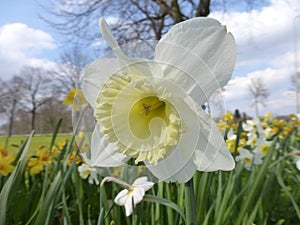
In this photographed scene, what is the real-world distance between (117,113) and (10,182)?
38 cm

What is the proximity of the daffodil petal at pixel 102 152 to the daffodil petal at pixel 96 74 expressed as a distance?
0.18 feet

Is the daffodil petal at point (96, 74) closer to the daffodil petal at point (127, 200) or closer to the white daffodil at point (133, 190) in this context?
the white daffodil at point (133, 190)

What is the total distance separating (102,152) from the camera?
48 cm

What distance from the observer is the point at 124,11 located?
912cm

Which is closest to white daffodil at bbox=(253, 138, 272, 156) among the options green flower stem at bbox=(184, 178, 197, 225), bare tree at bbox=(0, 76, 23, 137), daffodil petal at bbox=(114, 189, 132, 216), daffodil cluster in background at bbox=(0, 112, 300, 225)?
daffodil cluster in background at bbox=(0, 112, 300, 225)

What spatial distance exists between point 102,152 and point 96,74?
110 millimetres

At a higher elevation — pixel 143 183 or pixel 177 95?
pixel 177 95

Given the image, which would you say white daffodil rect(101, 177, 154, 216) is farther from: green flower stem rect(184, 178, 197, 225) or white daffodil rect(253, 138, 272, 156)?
white daffodil rect(253, 138, 272, 156)

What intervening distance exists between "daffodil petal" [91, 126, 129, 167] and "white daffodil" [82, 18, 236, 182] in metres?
0.05

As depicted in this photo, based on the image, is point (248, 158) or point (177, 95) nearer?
point (177, 95)

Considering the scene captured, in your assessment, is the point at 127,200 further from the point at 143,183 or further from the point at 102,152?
the point at 102,152

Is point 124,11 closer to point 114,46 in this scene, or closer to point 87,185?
point 87,185

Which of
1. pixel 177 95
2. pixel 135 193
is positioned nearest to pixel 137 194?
pixel 135 193

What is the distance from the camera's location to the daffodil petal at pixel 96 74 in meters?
0.44
